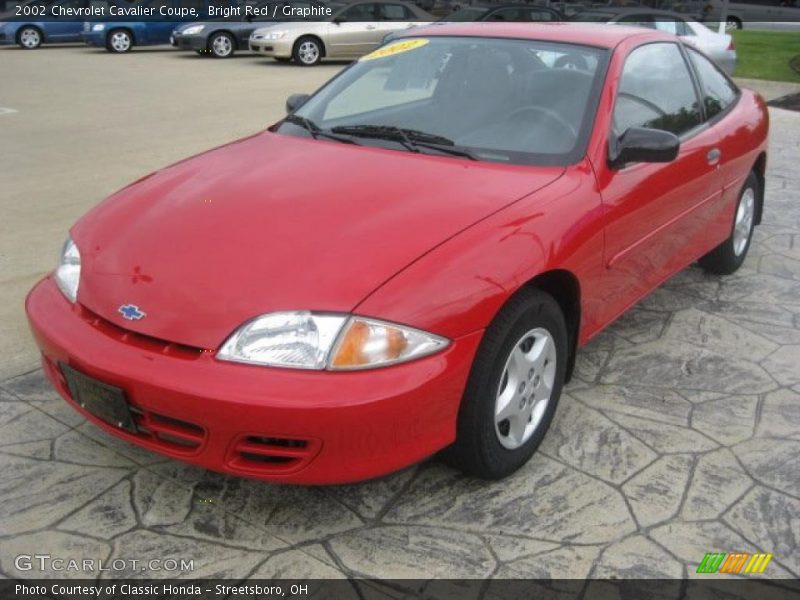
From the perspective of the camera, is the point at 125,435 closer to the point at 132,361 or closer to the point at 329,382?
the point at 132,361

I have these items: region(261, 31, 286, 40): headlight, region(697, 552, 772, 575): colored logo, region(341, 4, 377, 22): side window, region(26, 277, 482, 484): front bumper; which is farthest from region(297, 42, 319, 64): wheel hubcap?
region(697, 552, 772, 575): colored logo

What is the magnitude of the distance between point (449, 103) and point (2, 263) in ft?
10.1

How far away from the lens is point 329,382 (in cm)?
229

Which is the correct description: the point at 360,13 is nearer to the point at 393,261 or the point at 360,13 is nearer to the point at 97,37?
the point at 97,37

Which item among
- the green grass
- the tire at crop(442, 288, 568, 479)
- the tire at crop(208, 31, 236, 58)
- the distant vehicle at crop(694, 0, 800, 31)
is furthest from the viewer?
the distant vehicle at crop(694, 0, 800, 31)

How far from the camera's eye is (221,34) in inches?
725

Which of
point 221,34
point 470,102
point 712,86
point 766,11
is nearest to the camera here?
point 470,102

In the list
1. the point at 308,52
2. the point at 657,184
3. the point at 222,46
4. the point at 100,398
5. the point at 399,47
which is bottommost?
the point at 222,46

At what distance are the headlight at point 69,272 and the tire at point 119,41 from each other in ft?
60.1

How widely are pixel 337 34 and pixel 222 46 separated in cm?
307

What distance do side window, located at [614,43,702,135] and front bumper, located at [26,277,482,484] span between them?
5.36ft

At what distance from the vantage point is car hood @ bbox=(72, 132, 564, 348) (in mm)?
2441

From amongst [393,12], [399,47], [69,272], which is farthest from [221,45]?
[69,272]

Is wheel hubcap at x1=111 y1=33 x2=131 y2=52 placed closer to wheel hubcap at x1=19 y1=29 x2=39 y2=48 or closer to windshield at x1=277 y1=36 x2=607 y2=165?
wheel hubcap at x1=19 y1=29 x2=39 y2=48
